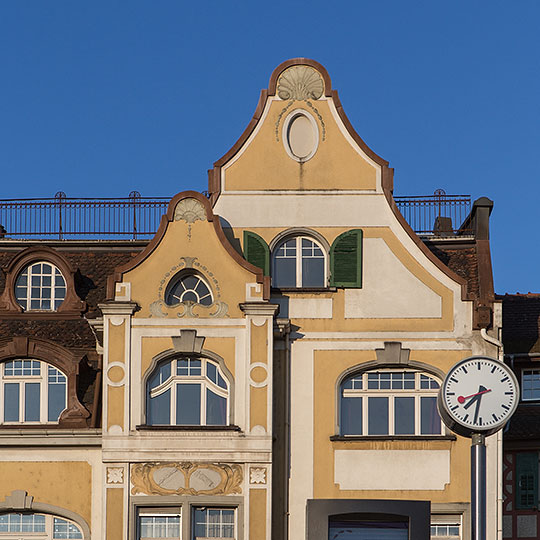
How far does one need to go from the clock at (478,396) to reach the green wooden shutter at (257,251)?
11.2 meters

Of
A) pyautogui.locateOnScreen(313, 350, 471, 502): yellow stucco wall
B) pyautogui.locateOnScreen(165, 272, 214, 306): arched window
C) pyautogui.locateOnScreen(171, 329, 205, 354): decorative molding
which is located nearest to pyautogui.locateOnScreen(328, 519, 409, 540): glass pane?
pyautogui.locateOnScreen(313, 350, 471, 502): yellow stucco wall

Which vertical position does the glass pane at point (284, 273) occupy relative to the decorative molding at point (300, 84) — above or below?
below

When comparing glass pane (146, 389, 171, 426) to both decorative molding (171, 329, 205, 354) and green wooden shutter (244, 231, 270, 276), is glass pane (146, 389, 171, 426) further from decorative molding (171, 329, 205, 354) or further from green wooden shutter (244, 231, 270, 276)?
green wooden shutter (244, 231, 270, 276)

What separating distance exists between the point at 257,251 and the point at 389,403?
15.0 feet

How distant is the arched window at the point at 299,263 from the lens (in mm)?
30312

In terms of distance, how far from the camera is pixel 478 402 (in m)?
18.9

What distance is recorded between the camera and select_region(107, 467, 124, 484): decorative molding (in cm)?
2853

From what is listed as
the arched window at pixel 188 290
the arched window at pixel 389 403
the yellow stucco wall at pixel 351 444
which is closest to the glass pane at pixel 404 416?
the arched window at pixel 389 403

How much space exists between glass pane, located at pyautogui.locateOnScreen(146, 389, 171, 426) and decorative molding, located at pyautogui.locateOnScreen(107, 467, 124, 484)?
1223 millimetres

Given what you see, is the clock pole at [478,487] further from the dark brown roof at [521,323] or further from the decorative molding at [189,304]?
the dark brown roof at [521,323]

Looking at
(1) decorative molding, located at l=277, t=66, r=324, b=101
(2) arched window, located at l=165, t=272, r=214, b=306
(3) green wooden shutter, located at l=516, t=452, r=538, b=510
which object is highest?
(1) decorative molding, located at l=277, t=66, r=324, b=101

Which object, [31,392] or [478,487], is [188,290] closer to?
[31,392]

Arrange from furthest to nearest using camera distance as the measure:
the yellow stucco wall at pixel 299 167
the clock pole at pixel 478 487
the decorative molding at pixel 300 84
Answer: the decorative molding at pixel 300 84 < the yellow stucco wall at pixel 299 167 < the clock pole at pixel 478 487

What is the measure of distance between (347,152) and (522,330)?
298 inches
